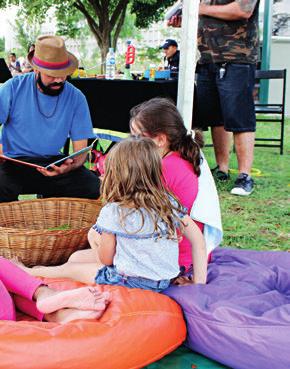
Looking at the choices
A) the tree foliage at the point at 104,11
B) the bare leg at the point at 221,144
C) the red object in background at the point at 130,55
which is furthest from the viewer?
the tree foliage at the point at 104,11

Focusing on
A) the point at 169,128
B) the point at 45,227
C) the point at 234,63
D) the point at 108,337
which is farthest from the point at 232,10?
the point at 108,337

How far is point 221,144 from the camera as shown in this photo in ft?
16.9

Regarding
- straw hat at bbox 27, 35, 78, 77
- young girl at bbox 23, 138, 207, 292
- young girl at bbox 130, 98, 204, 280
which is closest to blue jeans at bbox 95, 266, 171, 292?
young girl at bbox 23, 138, 207, 292

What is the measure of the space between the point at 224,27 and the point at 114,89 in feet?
3.31

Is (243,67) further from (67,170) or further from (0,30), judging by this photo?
(0,30)

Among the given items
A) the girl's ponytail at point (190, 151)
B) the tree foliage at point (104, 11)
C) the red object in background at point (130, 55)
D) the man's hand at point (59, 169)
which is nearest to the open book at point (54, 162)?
the man's hand at point (59, 169)

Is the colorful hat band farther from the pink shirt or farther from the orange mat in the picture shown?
the orange mat

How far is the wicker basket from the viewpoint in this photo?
2.70 metres

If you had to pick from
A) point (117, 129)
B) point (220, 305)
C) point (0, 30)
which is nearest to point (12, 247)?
point (220, 305)

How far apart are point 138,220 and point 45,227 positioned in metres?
1.20

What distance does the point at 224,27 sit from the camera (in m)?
4.62

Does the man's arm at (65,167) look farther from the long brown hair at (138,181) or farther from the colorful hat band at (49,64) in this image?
the long brown hair at (138,181)

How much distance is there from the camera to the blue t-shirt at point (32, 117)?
3371 mm

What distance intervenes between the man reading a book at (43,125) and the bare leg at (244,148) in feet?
5.41
